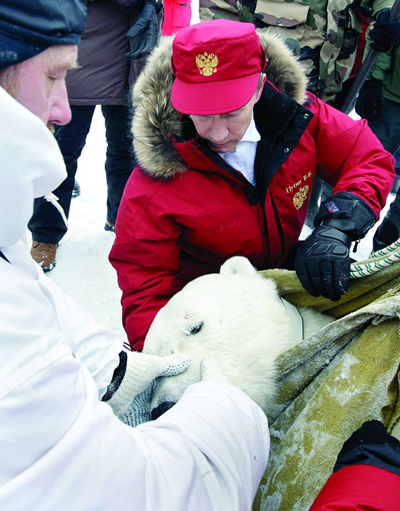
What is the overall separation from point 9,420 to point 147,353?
0.57m

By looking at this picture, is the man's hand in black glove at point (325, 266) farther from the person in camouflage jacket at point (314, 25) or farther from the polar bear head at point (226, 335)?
the person in camouflage jacket at point (314, 25)

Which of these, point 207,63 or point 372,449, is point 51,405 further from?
point 207,63

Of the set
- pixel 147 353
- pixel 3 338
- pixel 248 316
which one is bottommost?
pixel 147 353

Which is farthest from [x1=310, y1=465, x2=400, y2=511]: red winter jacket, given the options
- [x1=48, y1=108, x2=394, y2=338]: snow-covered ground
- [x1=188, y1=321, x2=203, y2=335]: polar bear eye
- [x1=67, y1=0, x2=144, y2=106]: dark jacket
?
[x1=67, y1=0, x2=144, y2=106]: dark jacket

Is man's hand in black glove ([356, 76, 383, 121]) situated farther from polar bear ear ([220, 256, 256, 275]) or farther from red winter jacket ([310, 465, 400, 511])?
red winter jacket ([310, 465, 400, 511])

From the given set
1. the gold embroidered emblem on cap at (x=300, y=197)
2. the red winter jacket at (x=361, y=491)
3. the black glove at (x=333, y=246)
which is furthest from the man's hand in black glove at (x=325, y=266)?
the red winter jacket at (x=361, y=491)

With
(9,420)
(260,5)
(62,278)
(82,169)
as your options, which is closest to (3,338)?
(9,420)

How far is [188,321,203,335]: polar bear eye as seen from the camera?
3.26 feet

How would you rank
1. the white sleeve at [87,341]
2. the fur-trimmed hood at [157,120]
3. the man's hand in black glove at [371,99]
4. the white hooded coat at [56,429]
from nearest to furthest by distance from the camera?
the white hooded coat at [56,429] → the white sleeve at [87,341] → the fur-trimmed hood at [157,120] → the man's hand in black glove at [371,99]

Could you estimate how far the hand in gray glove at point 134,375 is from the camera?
93 cm

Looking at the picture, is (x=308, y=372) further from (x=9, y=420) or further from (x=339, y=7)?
(x=339, y=7)

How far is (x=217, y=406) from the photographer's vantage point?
2.51 feet

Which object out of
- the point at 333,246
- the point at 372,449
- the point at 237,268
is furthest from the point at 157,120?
the point at 372,449

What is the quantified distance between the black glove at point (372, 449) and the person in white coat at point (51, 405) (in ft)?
0.65
